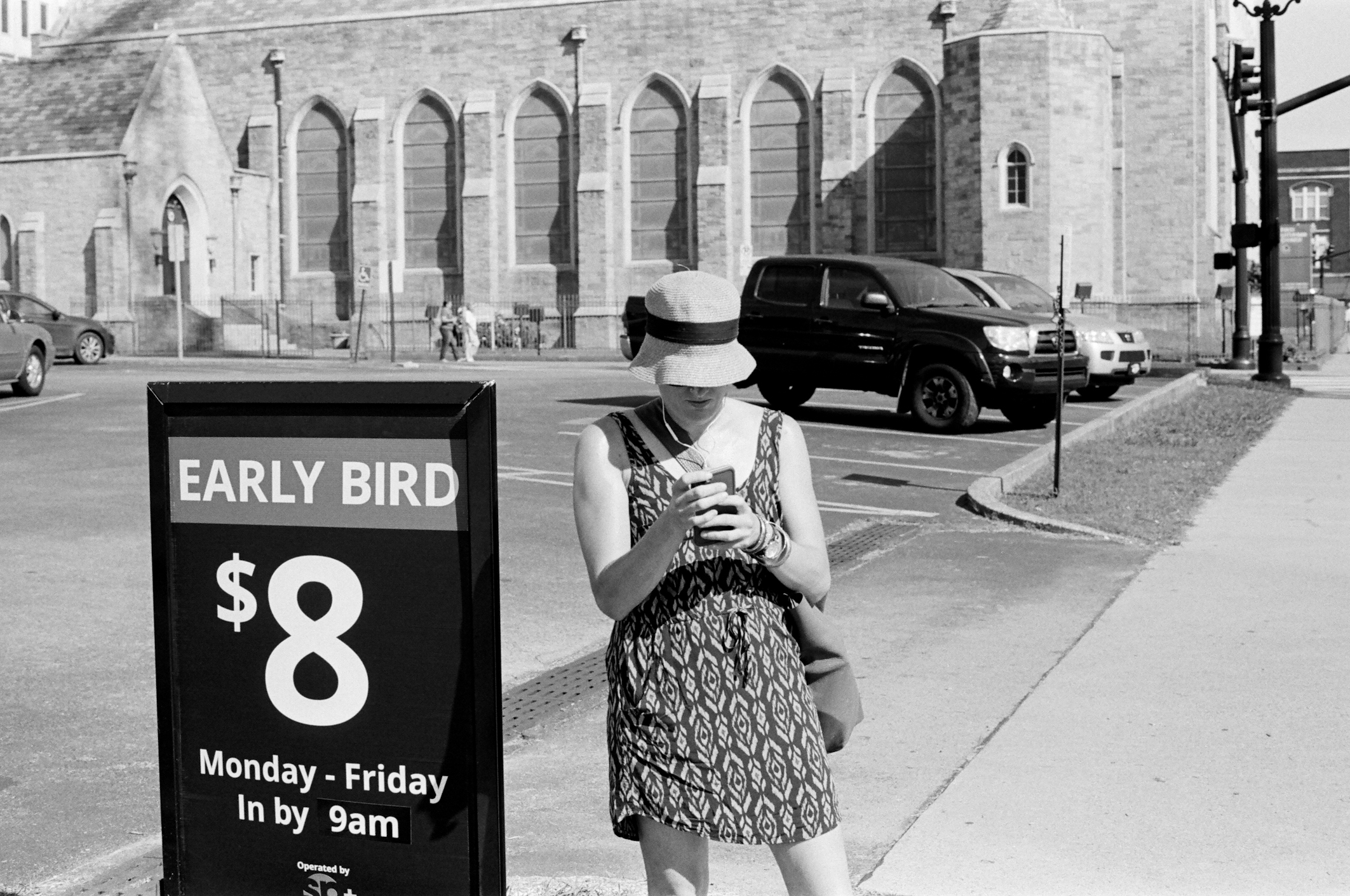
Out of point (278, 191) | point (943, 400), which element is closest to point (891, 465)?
Answer: point (943, 400)

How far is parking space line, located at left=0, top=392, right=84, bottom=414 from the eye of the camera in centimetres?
2092

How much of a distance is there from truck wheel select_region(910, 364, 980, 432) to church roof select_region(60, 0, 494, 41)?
35358mm

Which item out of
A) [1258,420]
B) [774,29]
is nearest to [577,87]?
[774,29]

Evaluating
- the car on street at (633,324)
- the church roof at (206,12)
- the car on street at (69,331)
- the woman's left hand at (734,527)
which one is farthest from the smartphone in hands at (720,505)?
the church roof at (206,12)

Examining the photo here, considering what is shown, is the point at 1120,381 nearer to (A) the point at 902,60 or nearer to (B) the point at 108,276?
(A) the point at 902,60

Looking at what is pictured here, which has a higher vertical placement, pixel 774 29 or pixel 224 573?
pixel 774 29

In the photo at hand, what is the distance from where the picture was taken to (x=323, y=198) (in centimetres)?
5306

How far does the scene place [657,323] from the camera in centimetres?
354

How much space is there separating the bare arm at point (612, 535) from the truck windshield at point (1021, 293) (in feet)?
61.1

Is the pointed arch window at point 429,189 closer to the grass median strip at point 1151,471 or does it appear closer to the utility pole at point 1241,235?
the utility pole at point 1241,235

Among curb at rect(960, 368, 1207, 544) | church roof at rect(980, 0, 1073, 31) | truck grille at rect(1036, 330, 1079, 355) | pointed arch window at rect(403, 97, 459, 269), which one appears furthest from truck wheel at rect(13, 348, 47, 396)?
pointed arch window at rect(403, 97, 459, 269)

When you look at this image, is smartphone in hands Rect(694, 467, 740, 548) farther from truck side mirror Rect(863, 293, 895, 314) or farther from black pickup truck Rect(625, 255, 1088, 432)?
truck side mirror Rect(863, 293, 895, 314)

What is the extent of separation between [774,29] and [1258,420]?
99.8 ft

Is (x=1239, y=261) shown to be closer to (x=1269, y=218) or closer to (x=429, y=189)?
(x=1269, y=218)
